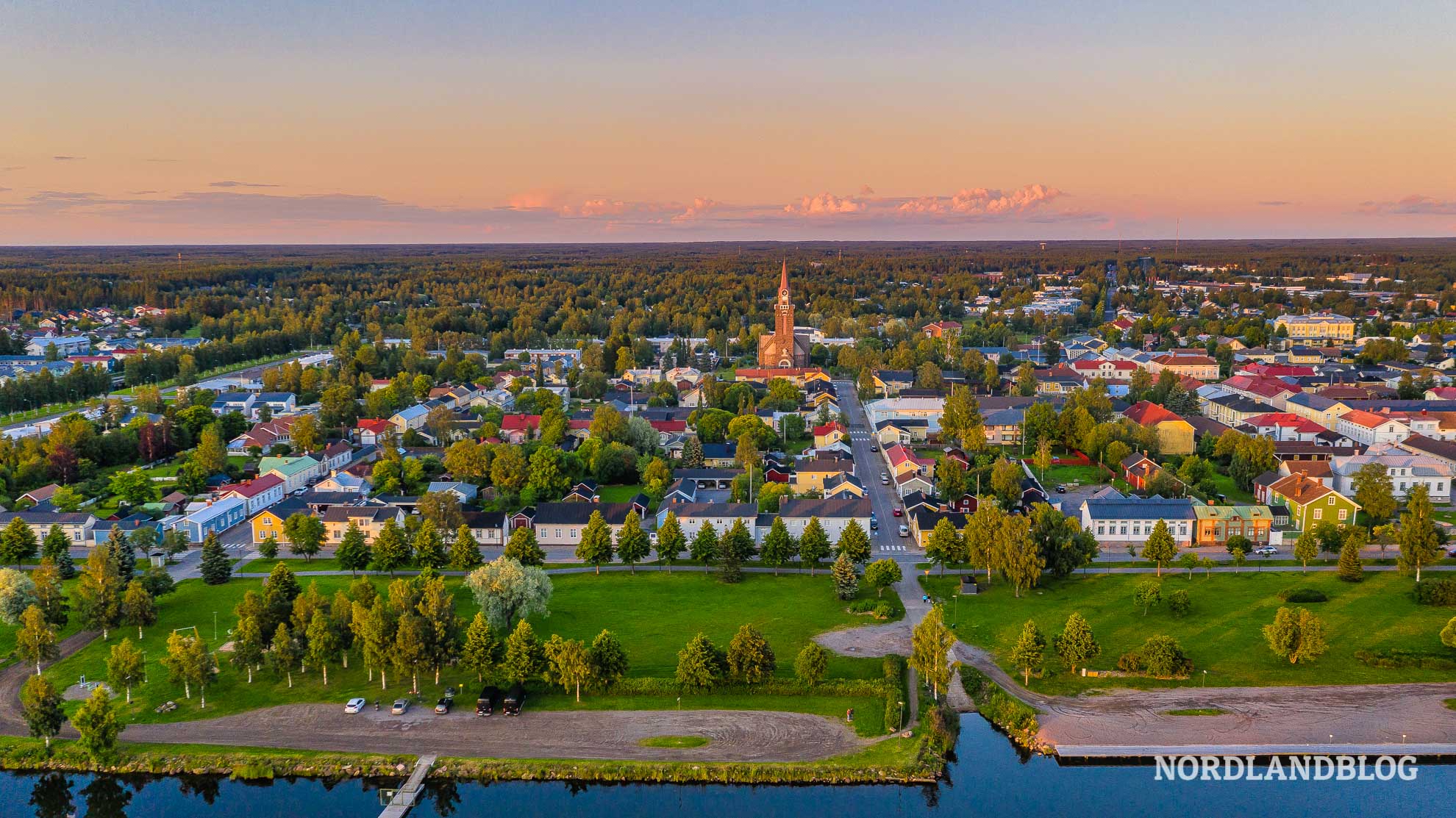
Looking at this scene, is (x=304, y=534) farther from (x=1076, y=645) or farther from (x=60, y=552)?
(x=1076, y=645)

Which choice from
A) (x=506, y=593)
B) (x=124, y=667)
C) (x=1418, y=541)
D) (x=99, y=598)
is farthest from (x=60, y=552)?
(x=1418, y=541)

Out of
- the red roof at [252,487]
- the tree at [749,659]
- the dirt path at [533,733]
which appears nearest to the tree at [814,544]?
the tree at [749,659]

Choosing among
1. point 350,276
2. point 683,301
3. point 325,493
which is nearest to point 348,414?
point 325,493

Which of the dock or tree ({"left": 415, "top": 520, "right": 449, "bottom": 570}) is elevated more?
tree ({"left": 415, "top": 520, "right": 449, "bottom": 570})

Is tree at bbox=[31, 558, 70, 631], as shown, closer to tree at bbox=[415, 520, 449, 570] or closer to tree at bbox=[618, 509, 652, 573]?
tree at bbox=[415, 520, 449, 570]

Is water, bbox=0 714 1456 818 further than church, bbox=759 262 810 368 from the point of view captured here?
No

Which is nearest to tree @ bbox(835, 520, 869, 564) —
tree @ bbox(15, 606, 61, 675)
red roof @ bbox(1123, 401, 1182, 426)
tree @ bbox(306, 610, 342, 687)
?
tree @ bbox(306, 610, 342, 687)

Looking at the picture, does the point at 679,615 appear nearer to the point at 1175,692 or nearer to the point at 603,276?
the point at 1175,692

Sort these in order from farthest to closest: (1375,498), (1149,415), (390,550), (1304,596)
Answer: (1149,415) < (1375,498) < (390,550) < (1304,596)
